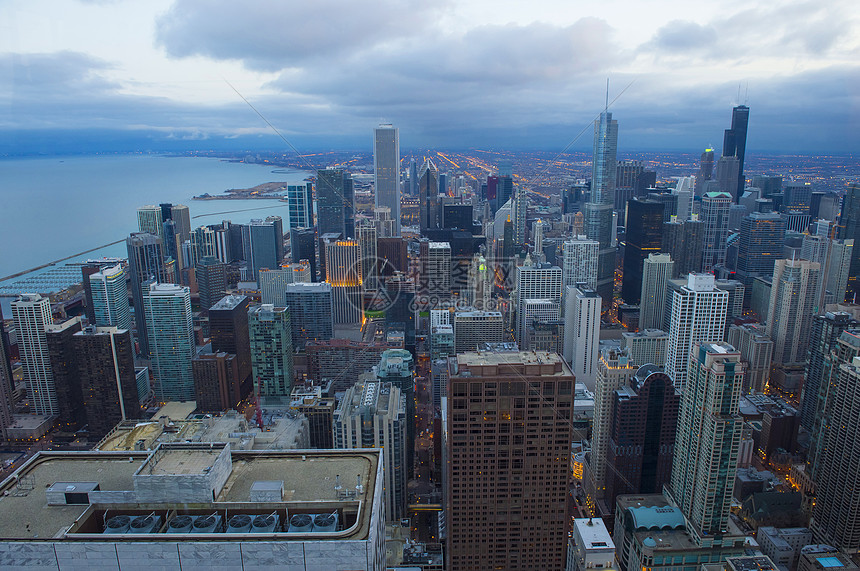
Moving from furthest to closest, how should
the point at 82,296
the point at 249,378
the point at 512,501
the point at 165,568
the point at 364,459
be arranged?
the point at 82,296 → the point at 249,378 → the point at 512,501 → the point at 364,459 → the point at 165,568

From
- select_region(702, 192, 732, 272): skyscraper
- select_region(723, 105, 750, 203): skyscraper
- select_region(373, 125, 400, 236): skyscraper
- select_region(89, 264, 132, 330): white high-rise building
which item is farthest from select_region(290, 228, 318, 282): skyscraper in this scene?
select_region(723, 105, 750, 203): skyscraper

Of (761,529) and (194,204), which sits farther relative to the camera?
(194,204)

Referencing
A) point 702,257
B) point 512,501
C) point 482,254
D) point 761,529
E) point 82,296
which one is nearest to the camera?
point 512,501

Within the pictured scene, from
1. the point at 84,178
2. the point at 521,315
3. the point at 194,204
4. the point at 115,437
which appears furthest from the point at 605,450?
the point at 194,204

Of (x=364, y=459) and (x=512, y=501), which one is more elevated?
(x=364, y=459)

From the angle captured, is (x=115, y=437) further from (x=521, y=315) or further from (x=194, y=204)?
(x=521, y=315)

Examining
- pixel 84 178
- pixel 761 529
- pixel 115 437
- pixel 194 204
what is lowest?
pixel 761 529

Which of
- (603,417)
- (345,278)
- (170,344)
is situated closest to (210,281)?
(345,278)

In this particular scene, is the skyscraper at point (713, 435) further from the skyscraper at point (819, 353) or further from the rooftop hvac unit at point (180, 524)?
the rooftop hvac unit at point (180, 524)
